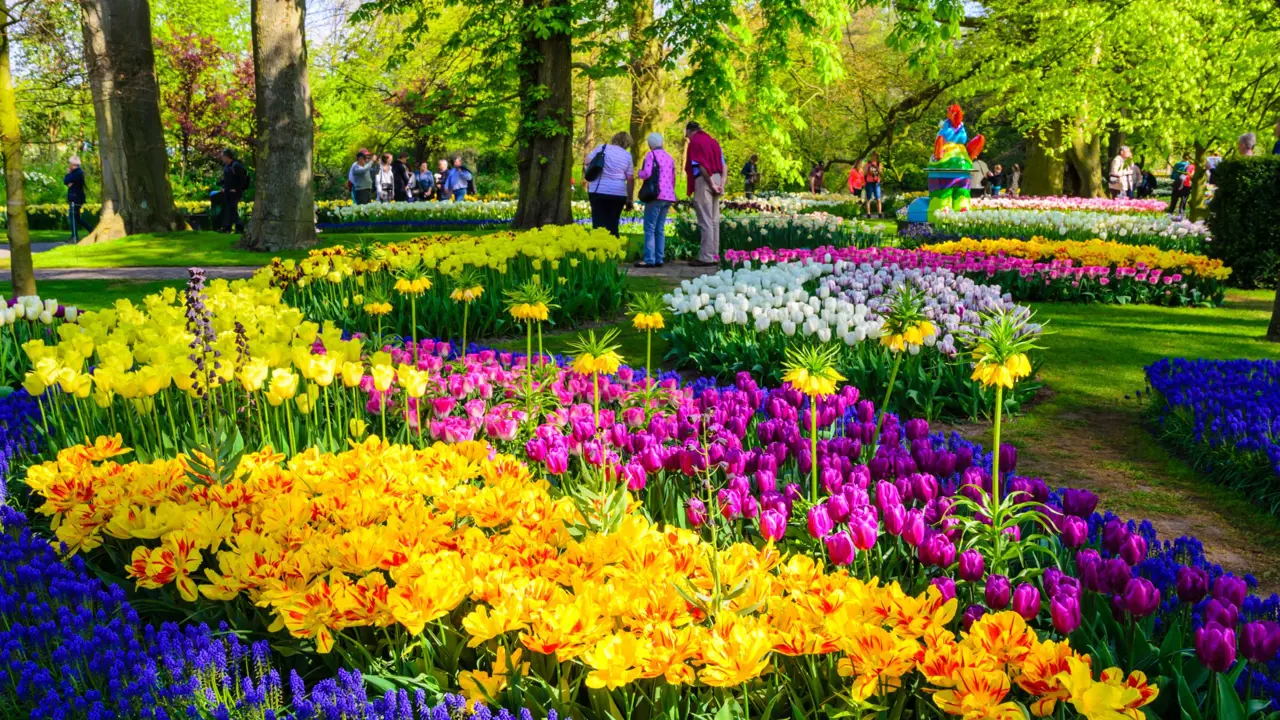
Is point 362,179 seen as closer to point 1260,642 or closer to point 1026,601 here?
point 1026,601

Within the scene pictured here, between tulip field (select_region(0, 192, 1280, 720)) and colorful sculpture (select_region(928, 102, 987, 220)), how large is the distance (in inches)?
548

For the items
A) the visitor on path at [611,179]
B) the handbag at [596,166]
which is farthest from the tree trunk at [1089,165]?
the handbag at [596,166]

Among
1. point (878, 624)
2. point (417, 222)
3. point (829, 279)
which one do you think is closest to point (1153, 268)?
point (829, 279)

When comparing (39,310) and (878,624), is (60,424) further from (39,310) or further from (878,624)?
(878,624)

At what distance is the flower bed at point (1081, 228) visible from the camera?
14.5 meters

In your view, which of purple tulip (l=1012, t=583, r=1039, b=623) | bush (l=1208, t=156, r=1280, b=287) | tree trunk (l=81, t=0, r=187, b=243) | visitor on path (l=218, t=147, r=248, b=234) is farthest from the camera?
visitor on path (l=218, t=147, r=248, b=234)

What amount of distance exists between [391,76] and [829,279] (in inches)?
1200

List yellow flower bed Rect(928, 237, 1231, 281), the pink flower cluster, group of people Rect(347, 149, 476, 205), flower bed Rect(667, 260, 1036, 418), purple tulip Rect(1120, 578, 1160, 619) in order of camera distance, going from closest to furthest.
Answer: purple tulip Rect(1120, 578, 1160, 619)
flower bed Rect(667, 260, 1036, 418)
yellow flower bed Rect(928, 237, 1231, 281)
the pink flower cluster
group of people Rect(347, 149, 476, 205)

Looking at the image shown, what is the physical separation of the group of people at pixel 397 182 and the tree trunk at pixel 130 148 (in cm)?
802

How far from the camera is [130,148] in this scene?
1788 centimetres

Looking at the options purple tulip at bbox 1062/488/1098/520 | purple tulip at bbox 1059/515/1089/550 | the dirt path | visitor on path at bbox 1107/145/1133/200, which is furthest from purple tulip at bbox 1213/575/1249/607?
visitor on path at bbox 1107/145/1133/200

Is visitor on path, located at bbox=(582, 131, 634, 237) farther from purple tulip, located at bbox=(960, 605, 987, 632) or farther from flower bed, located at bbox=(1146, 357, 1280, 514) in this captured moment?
purple tulip, located at bbox=(960, 605, 987, 632)

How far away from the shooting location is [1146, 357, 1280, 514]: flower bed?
466 centimetres

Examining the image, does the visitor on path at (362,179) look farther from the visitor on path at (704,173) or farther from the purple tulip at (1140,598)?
the purple tulip at (1140,598)
